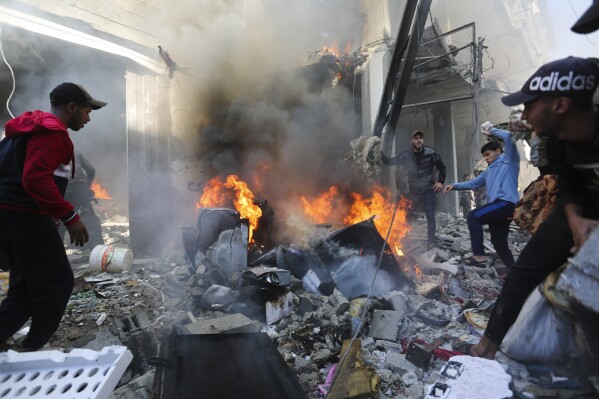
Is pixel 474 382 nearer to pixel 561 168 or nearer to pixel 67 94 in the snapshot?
pixel 561 168

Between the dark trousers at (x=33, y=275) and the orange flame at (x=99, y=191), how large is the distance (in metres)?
9.55

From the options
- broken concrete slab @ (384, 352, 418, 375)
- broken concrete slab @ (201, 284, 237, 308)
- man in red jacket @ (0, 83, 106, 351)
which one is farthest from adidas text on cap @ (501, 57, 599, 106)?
broken concrete slab @ (201, 284, 237, 308)

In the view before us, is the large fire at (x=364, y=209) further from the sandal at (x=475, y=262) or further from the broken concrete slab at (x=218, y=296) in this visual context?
the broken concrete slab at (x=218, y=296)

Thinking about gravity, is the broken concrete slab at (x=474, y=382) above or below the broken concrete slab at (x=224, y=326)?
above

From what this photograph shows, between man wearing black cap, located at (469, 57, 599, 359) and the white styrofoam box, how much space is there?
238cm

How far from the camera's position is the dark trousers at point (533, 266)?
205 centimetres

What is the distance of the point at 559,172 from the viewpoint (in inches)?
85.0

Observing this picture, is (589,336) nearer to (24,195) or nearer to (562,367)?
(562,367)

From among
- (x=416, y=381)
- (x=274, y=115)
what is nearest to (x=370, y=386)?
(x=416, y=381)

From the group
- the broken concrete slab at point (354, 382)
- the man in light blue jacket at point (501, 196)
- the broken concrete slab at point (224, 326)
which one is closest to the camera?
the broken concrete slab at point (354, 382)

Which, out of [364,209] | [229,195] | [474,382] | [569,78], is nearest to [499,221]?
[569,78]

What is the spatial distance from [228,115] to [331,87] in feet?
10.4

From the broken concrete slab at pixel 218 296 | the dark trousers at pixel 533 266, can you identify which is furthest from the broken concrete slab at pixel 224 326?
the dark trousers at pixel 533 266

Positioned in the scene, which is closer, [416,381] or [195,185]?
[416,381]
